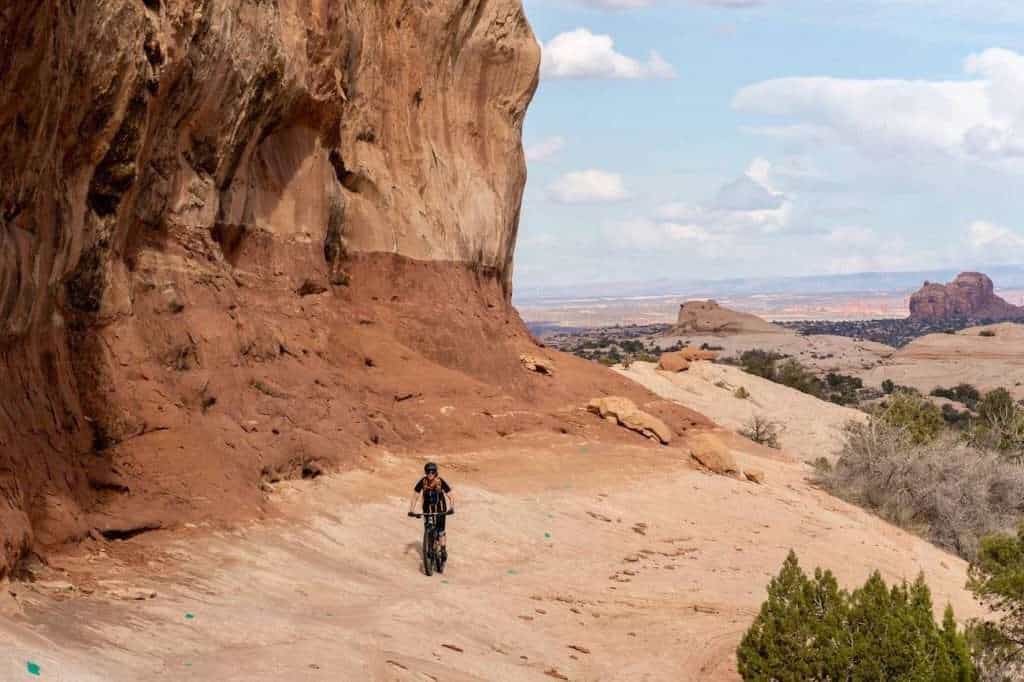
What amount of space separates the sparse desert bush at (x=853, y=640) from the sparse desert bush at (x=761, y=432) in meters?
23.0

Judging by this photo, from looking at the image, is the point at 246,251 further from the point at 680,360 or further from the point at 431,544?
the point at 680,360

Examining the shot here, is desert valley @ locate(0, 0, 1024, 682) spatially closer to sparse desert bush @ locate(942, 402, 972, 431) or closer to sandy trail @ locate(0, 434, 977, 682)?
sandy trail @ locate(0, 434, 977, 682)

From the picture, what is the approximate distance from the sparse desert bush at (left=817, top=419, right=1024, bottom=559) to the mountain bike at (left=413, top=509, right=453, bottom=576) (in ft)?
44.7

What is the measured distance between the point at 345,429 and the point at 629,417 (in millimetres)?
8920

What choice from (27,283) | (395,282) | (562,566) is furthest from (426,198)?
(27,283)

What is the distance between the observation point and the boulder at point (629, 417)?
88.6ft

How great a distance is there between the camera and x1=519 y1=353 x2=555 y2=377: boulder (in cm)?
2806

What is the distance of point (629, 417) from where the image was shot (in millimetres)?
27109

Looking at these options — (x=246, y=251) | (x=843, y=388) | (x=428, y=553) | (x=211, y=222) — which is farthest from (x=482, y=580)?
(x=843, y=388)

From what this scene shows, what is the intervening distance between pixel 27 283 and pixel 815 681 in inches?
312

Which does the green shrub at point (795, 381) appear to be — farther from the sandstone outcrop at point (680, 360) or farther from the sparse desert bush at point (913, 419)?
the sparse desert bush at point (913, 419)

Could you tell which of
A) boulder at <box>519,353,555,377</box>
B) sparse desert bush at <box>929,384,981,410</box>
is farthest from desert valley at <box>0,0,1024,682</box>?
sparse desert bush at <box>929,384,981,410</box>

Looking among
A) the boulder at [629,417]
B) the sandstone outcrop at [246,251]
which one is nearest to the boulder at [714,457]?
the boulder at [629,417]

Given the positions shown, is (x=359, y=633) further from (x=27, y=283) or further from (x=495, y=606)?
(x=27, y=283)
